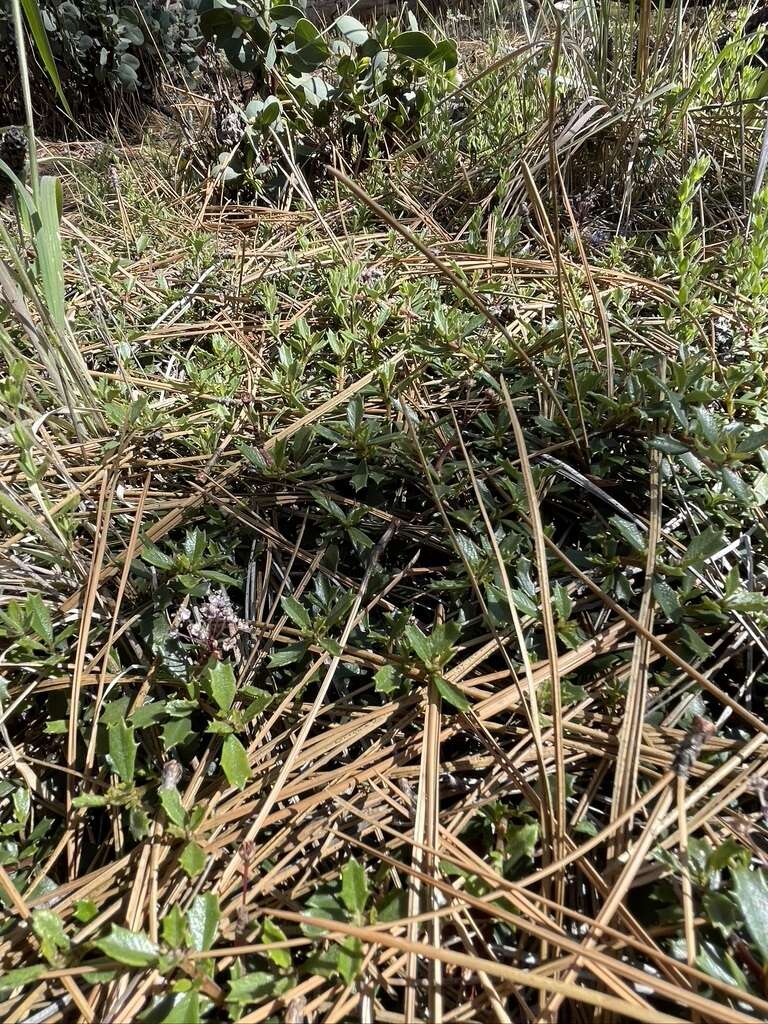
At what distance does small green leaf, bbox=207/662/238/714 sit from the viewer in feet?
3.44

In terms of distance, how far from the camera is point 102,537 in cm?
131

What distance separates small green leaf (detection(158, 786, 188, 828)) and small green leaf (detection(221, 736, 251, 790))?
8 centimetres

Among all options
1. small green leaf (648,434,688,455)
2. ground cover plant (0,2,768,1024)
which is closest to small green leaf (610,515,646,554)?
ground cover plant (0,2,768,1024)

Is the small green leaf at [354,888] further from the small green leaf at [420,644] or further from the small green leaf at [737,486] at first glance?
the small green leaf at [737,486]

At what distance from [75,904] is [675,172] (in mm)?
2736

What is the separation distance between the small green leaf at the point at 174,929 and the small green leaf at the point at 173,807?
0.13 metres

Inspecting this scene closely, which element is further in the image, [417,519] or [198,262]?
[198,262]

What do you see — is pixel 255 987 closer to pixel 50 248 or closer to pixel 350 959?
pixel 350 959

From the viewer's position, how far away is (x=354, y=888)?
84 cm

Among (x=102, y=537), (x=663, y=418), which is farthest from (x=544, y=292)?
(x=102, y=537)

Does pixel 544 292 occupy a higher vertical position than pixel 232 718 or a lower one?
higher

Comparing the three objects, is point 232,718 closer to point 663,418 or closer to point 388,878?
point 388,878

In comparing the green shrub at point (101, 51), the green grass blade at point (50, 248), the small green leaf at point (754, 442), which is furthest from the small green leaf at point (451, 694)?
the green shrub at point (101, 51)

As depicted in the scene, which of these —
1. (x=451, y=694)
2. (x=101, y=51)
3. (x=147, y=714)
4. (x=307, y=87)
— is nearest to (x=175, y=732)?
(x=147, y=714)
